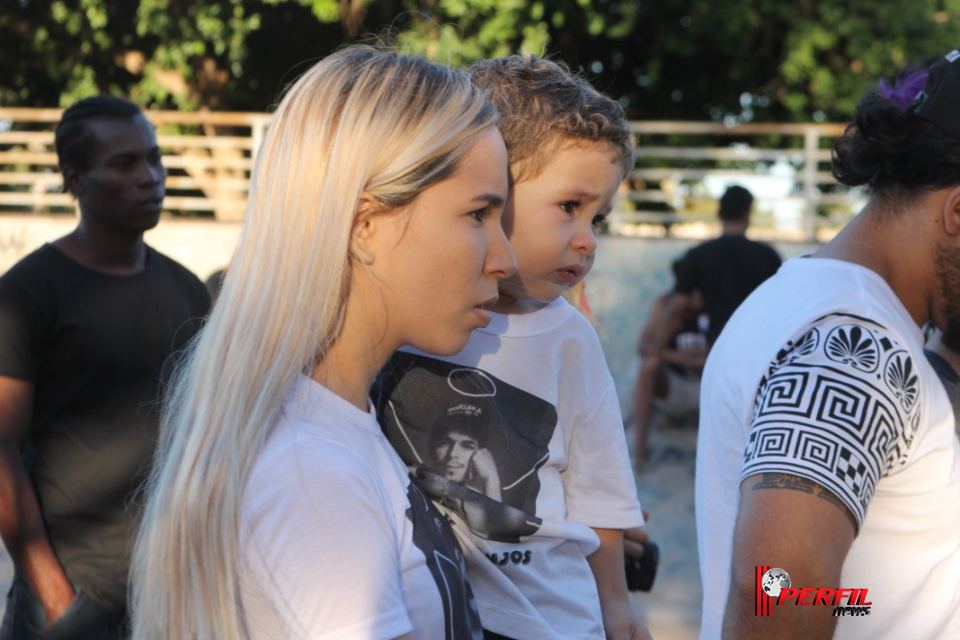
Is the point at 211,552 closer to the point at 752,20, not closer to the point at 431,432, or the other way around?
the point at 431,432

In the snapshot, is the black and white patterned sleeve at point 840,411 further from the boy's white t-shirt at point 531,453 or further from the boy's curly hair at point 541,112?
the boy's curly hair at point 541,112

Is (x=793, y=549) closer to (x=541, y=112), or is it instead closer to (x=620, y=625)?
(x=620, y=625)

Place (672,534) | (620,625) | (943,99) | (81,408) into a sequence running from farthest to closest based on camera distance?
(672,534)
(81,408)
(620,625)
(943,99)

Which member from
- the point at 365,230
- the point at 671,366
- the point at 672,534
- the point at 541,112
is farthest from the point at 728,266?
the point at 365,230

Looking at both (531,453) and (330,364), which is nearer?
(330,364)

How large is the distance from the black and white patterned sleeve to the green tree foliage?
37.7ft

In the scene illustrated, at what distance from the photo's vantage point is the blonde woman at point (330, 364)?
3.98 ft

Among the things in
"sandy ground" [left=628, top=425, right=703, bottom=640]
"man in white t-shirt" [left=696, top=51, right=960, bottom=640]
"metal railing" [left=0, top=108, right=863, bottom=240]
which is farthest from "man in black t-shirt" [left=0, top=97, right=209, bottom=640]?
"metal railing" [left=0, top=108, right=863, bottom=240]

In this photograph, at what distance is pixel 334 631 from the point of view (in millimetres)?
1173

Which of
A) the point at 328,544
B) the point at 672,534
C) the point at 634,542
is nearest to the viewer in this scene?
the point at 328,544

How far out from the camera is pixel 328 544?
1.19 metres

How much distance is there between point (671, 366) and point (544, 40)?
20.1ft

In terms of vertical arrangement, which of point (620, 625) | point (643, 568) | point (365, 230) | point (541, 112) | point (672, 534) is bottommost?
point (672, 534)

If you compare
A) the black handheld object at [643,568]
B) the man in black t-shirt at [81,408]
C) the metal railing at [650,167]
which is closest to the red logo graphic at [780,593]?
the black handheld object at [643,568]
